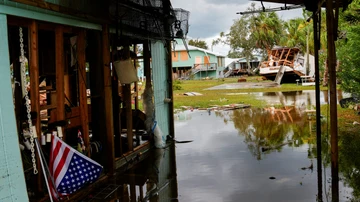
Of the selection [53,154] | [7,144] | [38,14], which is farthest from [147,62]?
[7,144]

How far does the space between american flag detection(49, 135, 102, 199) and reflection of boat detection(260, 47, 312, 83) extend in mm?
34107

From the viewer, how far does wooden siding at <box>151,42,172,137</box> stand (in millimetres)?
10492

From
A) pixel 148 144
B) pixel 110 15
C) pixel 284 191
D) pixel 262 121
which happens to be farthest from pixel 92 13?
pixel 262 121

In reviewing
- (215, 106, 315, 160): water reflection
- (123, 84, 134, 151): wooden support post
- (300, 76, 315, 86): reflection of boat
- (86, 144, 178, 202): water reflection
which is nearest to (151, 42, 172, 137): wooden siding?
(123, 84, 134, 151): wooden support post

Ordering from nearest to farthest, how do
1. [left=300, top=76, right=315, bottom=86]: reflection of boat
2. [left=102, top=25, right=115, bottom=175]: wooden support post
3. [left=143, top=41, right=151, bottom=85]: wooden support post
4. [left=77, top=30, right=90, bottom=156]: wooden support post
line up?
[left=77, top=30, right=90, bottom=156]: wooden support post < [left=102, top=25, right=115, bottom=175]: wooden support post < [left=143, top=41, right=151, bottom=85]: wooden support post < [left=300, top=76, right=315, bottom=86]: reflection of boat

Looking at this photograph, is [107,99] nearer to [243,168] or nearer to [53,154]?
[53,154]

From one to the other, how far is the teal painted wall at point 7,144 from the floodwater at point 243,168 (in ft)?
6.52

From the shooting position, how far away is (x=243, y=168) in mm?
8125

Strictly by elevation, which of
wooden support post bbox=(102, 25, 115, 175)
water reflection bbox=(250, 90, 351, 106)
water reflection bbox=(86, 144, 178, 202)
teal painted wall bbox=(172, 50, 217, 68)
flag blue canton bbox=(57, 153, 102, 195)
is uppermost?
teal painted wall bbox=(172, 50, 217, 68)

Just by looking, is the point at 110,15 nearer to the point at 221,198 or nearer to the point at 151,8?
the point at 151,8

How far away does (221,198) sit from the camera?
631 centimetres

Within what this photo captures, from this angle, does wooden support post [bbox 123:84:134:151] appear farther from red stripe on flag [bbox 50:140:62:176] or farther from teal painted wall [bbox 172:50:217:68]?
teal painted wall [bbox 172:50:217:68]

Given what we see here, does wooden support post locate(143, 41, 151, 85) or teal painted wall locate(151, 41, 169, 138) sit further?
teal painted wall locate(151, 41, 169, 138)

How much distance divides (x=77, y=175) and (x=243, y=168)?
11.8 feet
